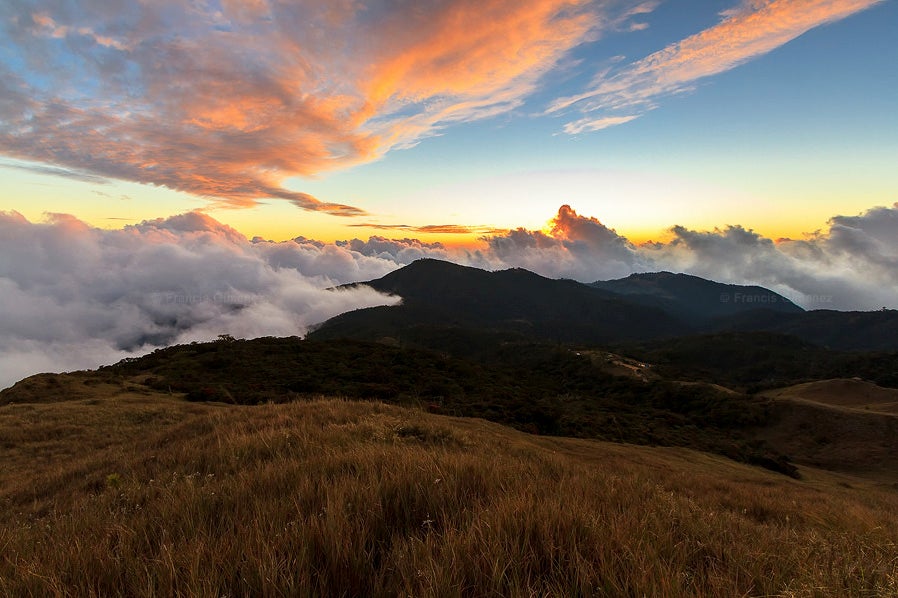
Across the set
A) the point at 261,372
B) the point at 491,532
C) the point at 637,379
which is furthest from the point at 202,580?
the point at 637,379

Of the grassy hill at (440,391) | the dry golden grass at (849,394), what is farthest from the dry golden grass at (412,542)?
the dry golden grass at (849,394)

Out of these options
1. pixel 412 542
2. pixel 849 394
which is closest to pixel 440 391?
pixel 412 542

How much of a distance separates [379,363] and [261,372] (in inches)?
764

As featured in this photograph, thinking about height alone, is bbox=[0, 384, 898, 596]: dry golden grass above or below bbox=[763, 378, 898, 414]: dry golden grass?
above

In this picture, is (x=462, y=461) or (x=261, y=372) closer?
(x=462, y=461)

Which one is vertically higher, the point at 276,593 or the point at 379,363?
the point at 276,593

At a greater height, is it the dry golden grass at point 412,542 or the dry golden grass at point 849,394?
the dry golden grass at point 412,542

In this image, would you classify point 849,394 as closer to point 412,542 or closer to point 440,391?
point 440,391

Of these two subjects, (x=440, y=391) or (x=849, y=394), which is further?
(x=849, y=394)

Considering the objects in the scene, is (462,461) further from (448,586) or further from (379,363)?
(379,363)

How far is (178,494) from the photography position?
3.97 meters

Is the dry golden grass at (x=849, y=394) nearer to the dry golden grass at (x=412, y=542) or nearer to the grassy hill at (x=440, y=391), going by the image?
the grassy hill at (x=440, y=391)

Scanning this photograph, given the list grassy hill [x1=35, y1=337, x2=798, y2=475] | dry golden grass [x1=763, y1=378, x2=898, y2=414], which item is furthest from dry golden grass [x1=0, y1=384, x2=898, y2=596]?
dry golden grass [x1=763, y1=378, x2=898, y2=414]

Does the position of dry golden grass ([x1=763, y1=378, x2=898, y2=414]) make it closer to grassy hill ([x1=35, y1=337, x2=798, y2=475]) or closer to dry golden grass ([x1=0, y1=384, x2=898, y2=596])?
grassy hill ([x1=35, y1=337, x2=798, y2=475])
